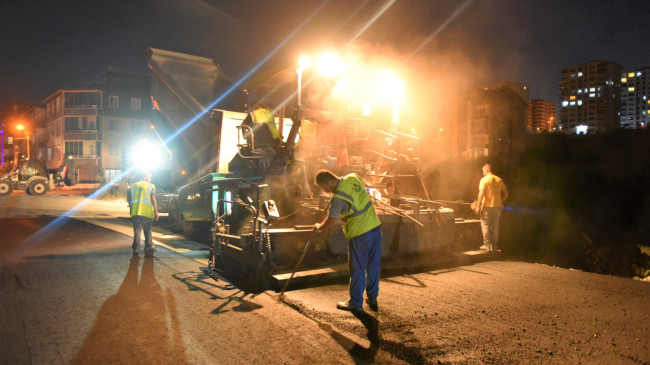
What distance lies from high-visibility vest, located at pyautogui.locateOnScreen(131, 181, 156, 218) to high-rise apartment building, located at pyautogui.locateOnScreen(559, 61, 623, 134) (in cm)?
11941

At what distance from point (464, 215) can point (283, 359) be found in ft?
39.1

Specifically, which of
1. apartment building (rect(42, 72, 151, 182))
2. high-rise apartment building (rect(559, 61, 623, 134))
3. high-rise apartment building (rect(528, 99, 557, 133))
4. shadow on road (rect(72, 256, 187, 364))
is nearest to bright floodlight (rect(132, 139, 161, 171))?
shadow on road (rect(72, 256, 187, 364))

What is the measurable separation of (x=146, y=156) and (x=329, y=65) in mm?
6881

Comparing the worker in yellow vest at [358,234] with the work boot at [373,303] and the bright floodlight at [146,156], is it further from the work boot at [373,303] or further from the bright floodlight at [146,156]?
the bright floodlight at [146,156]

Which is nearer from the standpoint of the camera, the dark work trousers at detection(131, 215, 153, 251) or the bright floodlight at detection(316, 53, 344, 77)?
the dark work trousers at detection(131, 215, 153, 251)

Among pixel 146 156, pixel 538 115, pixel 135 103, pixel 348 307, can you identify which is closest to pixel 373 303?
pixel 348 307

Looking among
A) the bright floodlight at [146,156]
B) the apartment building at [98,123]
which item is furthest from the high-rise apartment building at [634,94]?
the bright floodlight at [146,156]

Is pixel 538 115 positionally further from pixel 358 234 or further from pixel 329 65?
pixel 358 234

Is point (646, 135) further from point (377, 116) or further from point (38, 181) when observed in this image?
point (38, 181)

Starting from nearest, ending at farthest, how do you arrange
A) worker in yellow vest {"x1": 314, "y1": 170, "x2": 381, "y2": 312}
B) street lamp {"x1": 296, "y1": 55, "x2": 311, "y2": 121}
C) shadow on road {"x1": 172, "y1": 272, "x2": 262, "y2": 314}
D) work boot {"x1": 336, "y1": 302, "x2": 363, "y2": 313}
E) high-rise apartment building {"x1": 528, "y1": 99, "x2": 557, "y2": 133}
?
1. work boot {"x1": 336, "y1": 302, "x2": 363, "y2": 313}
2. worker in yellow vest {"x1": 314, "y1": 170, "x2": 381, "y2": 312}
3. shadow on road {"x1": 172, "y1": 272, "x2": 262, "y2": 314}
4. street lamp {"x1": 296, "y1": 55, "x2": 311, "y2": 121}
5. high-rise apartment building {"x1": 528, "y1": 99, "x2": 557, "y2": 133}

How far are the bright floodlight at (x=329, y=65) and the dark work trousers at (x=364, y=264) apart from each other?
4132mm

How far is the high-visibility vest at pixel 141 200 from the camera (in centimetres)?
751

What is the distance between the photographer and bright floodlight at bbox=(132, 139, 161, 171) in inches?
453

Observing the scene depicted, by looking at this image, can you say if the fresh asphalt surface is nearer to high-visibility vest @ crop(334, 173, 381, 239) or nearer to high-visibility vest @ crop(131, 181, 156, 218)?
high-visibility vest @ crop(334, 173, 381, 239)
